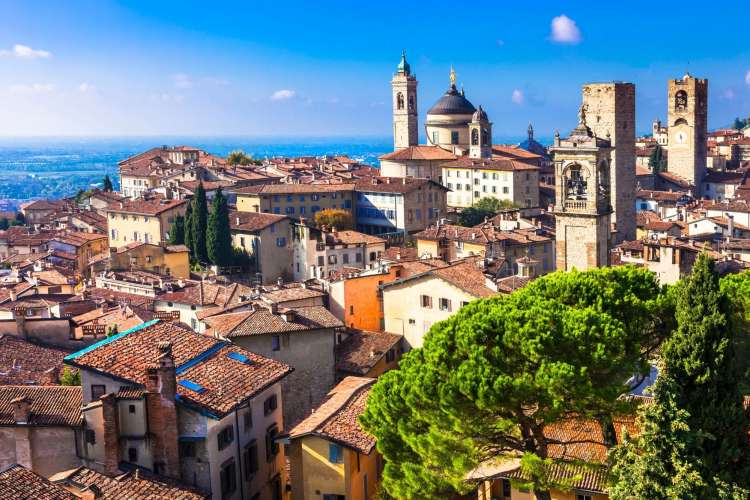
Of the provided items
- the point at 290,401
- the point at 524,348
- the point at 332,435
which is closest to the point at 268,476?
the point at 332,435

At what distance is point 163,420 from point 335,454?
3.65 m

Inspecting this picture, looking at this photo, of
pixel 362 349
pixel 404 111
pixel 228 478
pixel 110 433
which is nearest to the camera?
pixel 110 433

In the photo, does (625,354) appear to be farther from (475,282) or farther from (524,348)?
(475,282)

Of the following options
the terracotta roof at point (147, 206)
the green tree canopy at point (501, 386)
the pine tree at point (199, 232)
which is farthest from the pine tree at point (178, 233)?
the green tree canopy at point (501, 386)

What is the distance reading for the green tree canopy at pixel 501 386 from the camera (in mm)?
15914

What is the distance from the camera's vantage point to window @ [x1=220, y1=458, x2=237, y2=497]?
20.6m

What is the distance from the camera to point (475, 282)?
107 feet

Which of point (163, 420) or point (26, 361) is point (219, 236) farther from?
point (163, 420)

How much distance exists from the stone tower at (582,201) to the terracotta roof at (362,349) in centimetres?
594

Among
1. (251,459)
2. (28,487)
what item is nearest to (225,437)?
(251,459)

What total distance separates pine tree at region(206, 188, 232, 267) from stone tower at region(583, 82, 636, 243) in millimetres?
24269

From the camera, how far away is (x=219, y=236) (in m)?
54.5

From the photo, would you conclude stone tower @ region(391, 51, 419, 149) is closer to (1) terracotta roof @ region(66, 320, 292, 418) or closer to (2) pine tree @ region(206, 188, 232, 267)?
(2) pine tree @ region(206, 188, 232, 267)

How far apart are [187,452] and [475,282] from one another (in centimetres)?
1463
